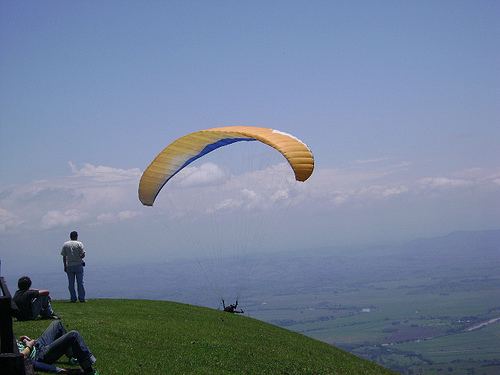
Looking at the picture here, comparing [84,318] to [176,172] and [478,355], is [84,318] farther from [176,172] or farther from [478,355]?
[478,355]

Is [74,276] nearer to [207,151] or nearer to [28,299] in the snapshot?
[28,299]

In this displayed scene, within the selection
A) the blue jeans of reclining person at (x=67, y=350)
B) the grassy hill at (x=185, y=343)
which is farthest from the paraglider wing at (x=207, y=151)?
the blue jeans of reclining person at (x=67, y=350)

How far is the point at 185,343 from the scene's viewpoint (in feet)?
63.8

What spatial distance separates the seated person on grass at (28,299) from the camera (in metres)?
17.7

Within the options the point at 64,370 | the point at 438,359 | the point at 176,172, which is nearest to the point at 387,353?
the point at 438,359

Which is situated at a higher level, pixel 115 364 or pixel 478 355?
pixel 115 364

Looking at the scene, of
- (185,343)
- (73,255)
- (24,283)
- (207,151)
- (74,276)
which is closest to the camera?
(24,283)

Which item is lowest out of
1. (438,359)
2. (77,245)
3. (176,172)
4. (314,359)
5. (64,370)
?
(438,359)

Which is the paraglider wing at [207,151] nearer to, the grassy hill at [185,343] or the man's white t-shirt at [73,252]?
the man's white t-shirt at [73,252]

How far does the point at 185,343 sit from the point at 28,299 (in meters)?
4.70

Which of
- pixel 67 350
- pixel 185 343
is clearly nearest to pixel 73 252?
pixel 185 343

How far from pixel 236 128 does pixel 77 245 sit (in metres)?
7.36

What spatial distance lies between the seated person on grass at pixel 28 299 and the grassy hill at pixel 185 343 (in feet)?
1.30

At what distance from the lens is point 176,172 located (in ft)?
81.9
